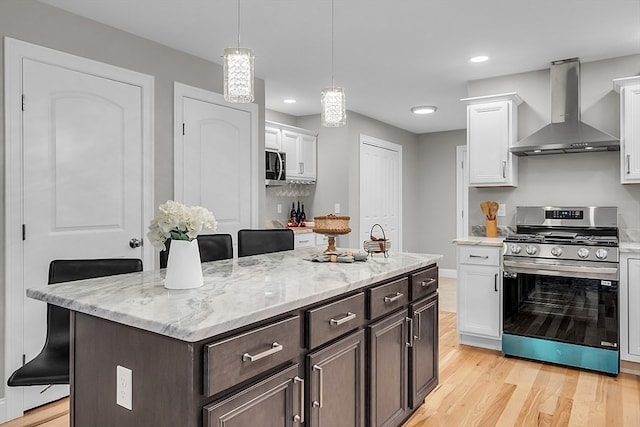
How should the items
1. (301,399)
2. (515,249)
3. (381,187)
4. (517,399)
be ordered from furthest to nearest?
(381,187), (515,249), (517,399), (301,399)

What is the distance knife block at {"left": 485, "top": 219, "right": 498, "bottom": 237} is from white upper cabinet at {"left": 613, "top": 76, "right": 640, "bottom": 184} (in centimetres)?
108

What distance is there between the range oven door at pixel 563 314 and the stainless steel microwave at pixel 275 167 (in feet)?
8.58

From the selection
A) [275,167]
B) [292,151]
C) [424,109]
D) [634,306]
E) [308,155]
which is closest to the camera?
[634,306]

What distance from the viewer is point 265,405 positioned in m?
1.38

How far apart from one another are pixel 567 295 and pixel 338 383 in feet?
7.66

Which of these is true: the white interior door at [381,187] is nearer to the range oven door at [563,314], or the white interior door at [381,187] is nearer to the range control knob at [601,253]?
the range oven door at [563,314]

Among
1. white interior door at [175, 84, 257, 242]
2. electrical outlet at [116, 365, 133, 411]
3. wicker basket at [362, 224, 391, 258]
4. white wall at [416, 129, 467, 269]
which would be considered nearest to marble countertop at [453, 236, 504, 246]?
wicker basket at [362, 224, 391, 258]

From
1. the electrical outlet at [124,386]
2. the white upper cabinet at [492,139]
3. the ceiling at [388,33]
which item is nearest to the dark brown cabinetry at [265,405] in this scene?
the electrical outlet at [124,386]

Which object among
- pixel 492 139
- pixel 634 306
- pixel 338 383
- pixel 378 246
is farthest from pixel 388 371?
pixel 492 139

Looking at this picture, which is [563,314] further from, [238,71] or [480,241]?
[238,71]

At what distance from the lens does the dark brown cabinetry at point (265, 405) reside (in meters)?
1.23

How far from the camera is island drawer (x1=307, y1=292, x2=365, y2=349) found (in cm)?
160

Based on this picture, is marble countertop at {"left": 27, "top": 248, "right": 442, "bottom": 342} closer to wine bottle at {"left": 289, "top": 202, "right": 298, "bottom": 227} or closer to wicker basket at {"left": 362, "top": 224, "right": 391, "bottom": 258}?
wicker basket at {"left": 362, "top": 224, "right": 391, "bottom": 258}

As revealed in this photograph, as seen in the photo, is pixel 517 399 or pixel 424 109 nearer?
pixel 517 399
